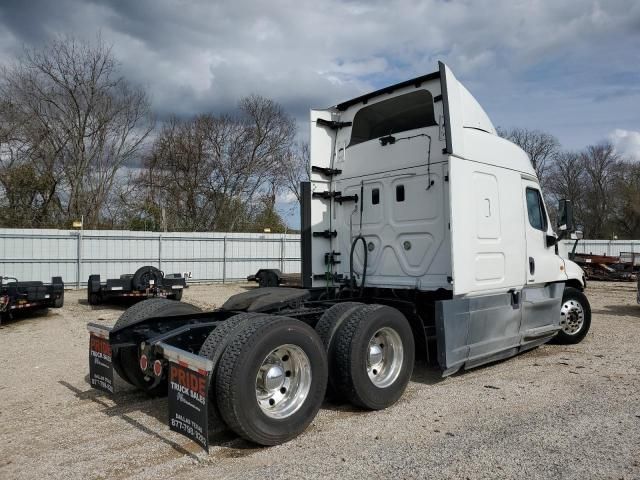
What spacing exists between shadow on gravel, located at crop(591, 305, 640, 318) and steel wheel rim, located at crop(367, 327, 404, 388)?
8.66 meters

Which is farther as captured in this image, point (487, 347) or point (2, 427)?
point (487, 347)

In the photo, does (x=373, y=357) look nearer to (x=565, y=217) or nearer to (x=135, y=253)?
(x=565, y=217)

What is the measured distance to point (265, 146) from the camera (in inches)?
1460

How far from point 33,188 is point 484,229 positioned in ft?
82.6

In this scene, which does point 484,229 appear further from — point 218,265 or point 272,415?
point 218,265

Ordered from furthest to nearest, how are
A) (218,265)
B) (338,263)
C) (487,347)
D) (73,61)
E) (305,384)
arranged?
(73,61)
(218,265)
(338,263)
(487,347)
(305,384)

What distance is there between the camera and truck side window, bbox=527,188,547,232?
6.87 m

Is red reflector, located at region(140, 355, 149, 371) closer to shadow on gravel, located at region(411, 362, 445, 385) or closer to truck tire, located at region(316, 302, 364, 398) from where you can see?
truck tire, located at region(316, 302, 364, 398)

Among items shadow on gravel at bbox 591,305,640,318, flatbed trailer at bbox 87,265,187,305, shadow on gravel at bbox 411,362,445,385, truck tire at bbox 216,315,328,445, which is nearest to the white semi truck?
truck tire at bbox 216,315,328,445

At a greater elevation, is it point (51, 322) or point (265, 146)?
point (265, 146)

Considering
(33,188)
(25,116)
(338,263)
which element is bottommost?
(338,263)

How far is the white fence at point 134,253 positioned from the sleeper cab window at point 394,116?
14.2 metres

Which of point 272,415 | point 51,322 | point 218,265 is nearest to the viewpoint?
point 272,415

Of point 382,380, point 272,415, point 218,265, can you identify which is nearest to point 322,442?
point 272,415
